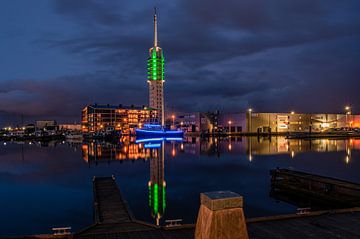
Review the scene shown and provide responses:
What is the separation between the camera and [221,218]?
5.27 meters

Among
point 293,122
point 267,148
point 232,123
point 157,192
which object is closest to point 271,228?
point 157,192

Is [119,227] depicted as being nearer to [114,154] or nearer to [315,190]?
[315,190]

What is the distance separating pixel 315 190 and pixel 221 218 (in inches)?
863

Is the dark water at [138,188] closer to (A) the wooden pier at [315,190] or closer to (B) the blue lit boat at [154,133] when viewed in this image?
(A) the wooden pier at [315,190]

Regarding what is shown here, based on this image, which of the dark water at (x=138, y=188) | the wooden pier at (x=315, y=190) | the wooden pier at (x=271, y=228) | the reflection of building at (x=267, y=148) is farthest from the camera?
the reflection of building at (x=267, y=148)

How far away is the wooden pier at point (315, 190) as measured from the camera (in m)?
21.1

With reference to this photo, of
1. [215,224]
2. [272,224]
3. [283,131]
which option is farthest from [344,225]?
[283,131]

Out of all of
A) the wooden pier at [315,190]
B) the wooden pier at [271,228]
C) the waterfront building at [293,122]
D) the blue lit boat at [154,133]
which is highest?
the waterfront building at [293,122]

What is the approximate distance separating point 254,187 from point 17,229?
71.0ft

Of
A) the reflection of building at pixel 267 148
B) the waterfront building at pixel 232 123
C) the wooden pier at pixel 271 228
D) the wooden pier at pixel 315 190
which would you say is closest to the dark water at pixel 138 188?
the wooden pier at pixel 315 190

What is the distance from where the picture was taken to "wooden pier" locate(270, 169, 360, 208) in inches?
831

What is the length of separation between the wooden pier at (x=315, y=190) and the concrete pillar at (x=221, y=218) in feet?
57.6

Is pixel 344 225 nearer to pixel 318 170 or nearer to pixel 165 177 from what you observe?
pixel 165 177

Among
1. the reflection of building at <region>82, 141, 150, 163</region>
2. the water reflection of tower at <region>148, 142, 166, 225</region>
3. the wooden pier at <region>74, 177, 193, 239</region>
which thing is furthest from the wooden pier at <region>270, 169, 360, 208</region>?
the reflection of building at <region>82, 141, 150, 163</region>
